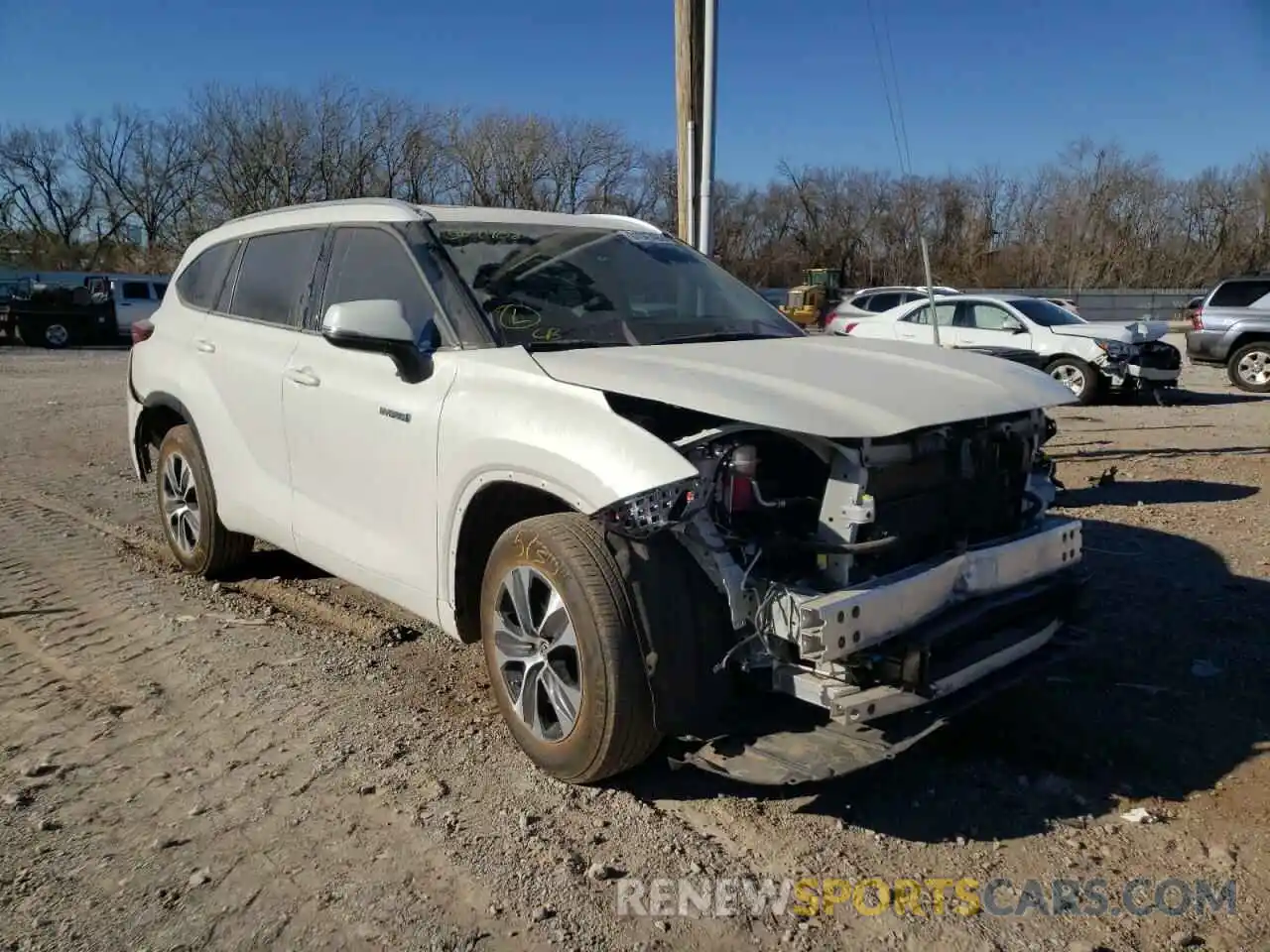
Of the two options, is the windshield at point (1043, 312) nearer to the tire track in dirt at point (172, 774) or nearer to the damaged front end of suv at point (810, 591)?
the damaged front end of suv at point (810, 591)

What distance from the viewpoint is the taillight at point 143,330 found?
595 cm

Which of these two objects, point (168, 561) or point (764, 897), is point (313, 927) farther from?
point (168, 561)

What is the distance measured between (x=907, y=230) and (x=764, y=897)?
59.9m

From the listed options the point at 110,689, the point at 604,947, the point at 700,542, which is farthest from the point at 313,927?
the point at 110,689

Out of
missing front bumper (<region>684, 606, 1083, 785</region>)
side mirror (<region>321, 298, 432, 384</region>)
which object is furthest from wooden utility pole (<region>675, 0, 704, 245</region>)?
missing front bumper (<region>684, 606, 1083, 785</region>)

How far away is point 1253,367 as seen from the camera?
16672 millimetres

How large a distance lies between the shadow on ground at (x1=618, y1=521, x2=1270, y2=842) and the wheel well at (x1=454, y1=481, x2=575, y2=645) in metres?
0.83

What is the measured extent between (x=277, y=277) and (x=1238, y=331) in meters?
16.6

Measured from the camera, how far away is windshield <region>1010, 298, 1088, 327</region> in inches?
602

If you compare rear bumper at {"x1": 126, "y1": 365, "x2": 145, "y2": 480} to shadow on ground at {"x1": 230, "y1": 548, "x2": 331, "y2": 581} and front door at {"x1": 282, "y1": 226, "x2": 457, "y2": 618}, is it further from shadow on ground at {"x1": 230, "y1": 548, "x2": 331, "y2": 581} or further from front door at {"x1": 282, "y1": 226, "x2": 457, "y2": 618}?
front door at {"x1": 282, "y1": 226, "x2": 457, "y2": 618}

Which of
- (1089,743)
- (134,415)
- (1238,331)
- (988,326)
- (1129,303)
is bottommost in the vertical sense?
(1089,743)

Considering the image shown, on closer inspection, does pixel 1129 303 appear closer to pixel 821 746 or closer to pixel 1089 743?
pixel 1089 743

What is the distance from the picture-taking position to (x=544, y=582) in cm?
331

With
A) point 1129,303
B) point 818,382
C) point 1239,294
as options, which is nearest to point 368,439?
point 818,382
